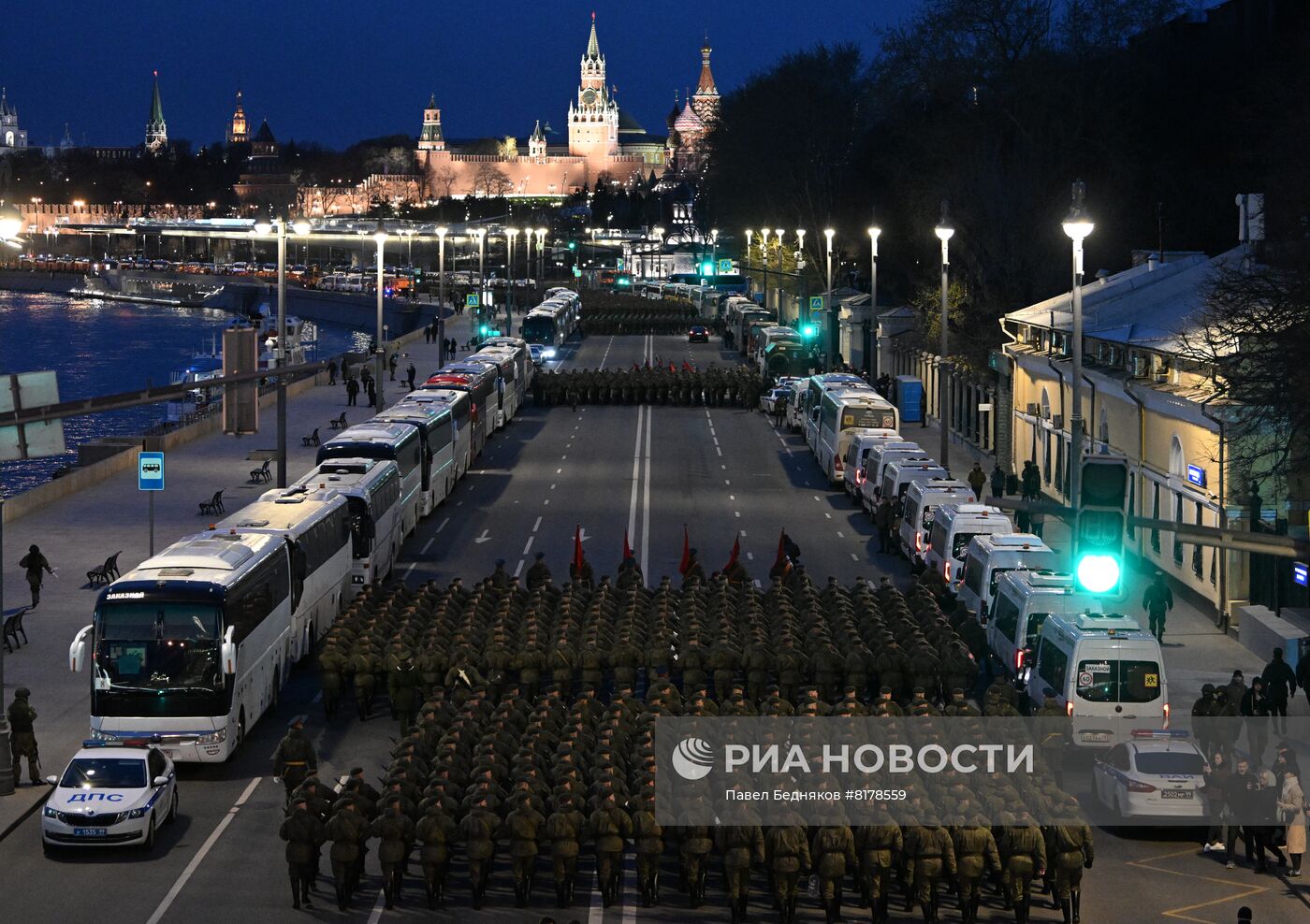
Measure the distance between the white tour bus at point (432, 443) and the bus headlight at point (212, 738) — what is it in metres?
19.8

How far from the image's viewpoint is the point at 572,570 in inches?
→ 1362

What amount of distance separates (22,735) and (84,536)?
1904cm

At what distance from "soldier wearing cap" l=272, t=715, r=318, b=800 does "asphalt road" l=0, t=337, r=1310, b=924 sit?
0.59 m

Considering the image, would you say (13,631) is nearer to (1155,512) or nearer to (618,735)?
(618,735)

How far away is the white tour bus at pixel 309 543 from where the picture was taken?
1144 inches

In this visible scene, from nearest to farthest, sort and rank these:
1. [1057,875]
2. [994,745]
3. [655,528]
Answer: [1057,875] < [994,745] < [655,528]

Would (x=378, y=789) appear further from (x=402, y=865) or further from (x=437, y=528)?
(x=437, y=528)

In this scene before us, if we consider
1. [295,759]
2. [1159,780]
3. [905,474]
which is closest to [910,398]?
[905,474]

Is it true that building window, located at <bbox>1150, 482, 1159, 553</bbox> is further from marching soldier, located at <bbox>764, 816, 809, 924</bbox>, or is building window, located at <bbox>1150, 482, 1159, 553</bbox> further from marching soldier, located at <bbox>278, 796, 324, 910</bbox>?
marching soldier, located at <bbox>278, 796, 324, 910</bbox>

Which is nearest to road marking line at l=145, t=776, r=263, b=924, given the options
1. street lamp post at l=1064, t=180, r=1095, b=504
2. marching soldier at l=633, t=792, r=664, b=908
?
marching soldier at l=633, t=792, r=664, b=908

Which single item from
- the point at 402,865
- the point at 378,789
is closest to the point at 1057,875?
the point at 402,865

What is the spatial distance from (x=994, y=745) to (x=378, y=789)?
715 centimetres

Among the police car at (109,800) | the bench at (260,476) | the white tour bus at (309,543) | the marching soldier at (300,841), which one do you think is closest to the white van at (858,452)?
the bench at (260,476)

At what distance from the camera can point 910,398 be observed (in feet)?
216
